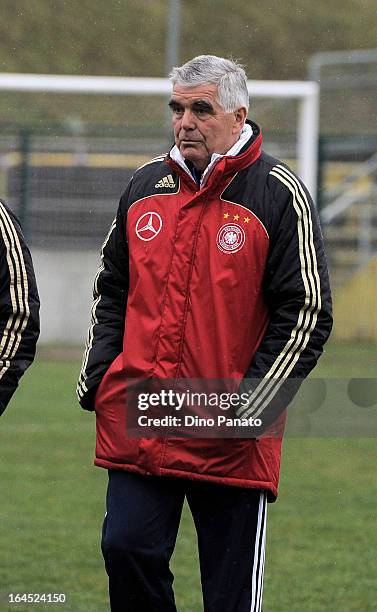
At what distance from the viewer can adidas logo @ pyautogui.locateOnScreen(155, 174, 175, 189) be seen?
3.99m

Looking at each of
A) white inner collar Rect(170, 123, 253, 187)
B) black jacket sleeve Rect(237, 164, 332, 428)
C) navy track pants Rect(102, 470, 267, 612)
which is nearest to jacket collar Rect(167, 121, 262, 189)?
white inner collar Rect(170, 123, 253, 187)

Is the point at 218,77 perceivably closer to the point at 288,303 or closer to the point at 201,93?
the point at 201,93

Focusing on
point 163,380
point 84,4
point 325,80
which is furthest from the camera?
point 84,4

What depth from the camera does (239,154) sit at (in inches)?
153

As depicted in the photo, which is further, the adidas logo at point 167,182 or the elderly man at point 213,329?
the adidas logo at point 167,182

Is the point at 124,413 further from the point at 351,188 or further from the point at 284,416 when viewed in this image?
the point at 351,188

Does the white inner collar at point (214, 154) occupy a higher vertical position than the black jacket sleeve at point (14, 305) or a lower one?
higher

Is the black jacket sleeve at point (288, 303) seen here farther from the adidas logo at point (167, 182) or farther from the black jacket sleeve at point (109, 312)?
the black jacket sleeve at point (109, 312)

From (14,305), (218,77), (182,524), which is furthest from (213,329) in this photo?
(182,524)

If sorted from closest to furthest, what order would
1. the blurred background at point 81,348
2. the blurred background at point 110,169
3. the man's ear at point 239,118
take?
the man's ear at point 239,118, the blurred background at point 81,348, the blurred background at point 110,169

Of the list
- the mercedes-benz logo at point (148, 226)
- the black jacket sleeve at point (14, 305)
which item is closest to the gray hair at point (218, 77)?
the mercedes-benz logo at point (148, 226)

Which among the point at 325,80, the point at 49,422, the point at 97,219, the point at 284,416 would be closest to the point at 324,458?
the point at 49,422

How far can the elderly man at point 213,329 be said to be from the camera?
3.84m

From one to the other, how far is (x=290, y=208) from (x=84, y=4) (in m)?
36.1
